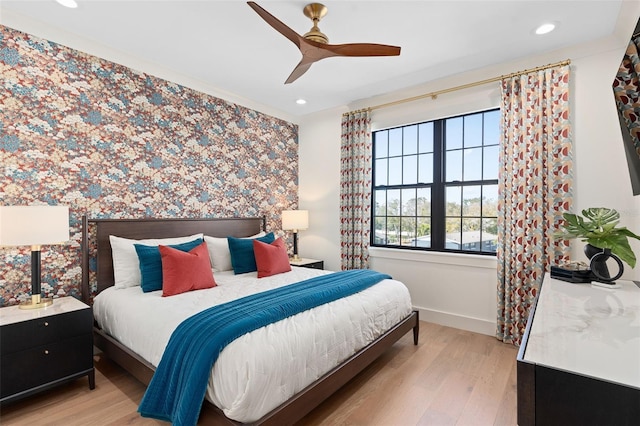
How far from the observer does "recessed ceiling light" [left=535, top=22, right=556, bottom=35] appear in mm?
2514

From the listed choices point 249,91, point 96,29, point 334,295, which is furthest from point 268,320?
point 249,91

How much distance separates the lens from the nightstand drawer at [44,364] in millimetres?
1967

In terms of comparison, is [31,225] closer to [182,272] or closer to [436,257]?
[182,272]

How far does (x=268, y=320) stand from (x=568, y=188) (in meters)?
2.83

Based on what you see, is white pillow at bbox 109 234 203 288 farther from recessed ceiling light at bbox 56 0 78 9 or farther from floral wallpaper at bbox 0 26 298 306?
recessed ceiling light at bbox 56 0 78 9

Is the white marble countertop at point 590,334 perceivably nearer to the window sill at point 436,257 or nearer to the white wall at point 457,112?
the white wall at point 457,112

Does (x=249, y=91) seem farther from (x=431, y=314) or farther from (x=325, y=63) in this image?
(x=431, y=314)

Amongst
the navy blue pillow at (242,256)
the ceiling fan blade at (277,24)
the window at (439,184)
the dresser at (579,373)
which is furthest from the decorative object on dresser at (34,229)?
the window at (439,184)

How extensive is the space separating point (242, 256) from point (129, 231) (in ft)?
3.65

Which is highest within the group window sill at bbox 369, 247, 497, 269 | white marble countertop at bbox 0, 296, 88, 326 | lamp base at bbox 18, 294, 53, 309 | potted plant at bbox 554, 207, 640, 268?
potted plant at bbox 554, 207, 640, 268

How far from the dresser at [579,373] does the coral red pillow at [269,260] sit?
245 cm

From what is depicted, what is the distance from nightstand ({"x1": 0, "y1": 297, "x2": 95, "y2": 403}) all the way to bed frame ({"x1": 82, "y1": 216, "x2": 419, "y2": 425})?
188 millimetres

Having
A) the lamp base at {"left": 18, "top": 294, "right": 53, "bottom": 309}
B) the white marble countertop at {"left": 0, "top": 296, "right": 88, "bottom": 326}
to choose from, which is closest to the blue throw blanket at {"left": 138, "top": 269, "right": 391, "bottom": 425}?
the white marble countertop at {"left": 0, "top": 296, "right": 88, "bottom": 326}

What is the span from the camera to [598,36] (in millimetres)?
2688
